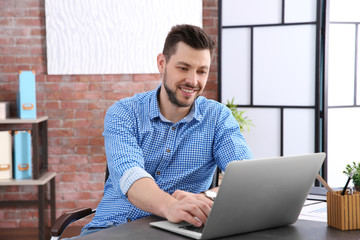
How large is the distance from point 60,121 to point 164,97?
2.02 meters

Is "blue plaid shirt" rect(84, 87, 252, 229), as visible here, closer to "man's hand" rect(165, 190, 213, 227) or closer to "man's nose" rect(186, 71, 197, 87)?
"man's nose" rect(186, 71, 197, 87)

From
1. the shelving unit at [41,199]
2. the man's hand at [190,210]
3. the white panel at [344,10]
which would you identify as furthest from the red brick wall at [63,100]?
the man's hand at [190,210]

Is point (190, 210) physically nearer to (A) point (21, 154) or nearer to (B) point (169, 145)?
(B) point (169, 145)

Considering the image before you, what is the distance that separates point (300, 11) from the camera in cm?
345

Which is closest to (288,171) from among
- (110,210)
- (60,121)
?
(110,210)

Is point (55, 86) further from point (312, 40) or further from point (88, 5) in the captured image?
point (312, 40)

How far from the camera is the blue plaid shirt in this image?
1742 mm

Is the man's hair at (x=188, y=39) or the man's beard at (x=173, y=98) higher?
the man's hair at (x=188, y=39)

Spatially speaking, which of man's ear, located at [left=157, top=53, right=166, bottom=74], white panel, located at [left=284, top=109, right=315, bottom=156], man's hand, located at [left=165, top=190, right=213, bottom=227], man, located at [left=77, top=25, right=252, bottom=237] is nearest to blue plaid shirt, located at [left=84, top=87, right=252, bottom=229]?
man, located at [left=77, top=25, right=252, bottom=237]

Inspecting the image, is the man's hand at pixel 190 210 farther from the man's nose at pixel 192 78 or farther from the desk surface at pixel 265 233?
the man's nose at pixel 192 78

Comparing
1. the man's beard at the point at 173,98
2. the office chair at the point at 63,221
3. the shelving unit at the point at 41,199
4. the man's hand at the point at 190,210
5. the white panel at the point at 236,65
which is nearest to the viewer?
the man's hand at the point at 190,210

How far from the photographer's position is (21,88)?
3.30 meters

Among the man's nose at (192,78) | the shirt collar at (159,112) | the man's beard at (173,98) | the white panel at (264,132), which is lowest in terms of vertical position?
the white panel at (264,132)

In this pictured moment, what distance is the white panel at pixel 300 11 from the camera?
3410 millimetres
